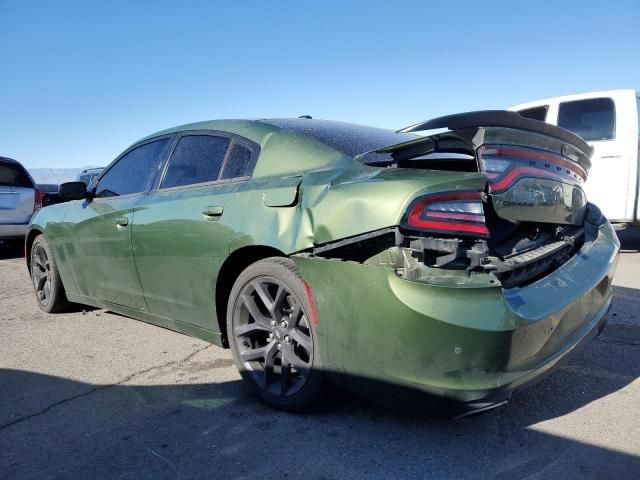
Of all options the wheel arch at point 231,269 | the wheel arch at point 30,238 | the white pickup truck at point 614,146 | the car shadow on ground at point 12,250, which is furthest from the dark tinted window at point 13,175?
the white pickup truck at point 614,146

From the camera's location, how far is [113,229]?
12.5 feet

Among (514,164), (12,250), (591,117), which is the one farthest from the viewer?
(12,250)

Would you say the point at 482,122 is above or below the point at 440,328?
above

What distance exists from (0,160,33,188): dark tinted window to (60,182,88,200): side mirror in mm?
5419

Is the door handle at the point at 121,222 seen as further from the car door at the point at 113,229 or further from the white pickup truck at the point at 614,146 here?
the white pickup truck at the point at 614,146

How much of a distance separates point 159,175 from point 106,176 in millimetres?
913

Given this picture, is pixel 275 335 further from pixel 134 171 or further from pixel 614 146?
pixel 614 146

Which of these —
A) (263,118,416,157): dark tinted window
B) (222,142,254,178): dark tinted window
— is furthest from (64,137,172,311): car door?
(263,118,416,157): dark tinted window

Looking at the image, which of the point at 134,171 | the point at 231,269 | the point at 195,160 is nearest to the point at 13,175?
the point at 134,171

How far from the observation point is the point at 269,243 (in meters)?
2.67

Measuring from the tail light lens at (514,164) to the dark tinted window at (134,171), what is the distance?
7.54ft

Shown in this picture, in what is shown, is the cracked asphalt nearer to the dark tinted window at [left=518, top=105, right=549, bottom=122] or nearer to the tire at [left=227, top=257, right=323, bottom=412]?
the tire at [left=227, top=257, right=323, bottom=412]

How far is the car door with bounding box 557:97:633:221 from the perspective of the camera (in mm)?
7141

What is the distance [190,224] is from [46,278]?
264 cm
